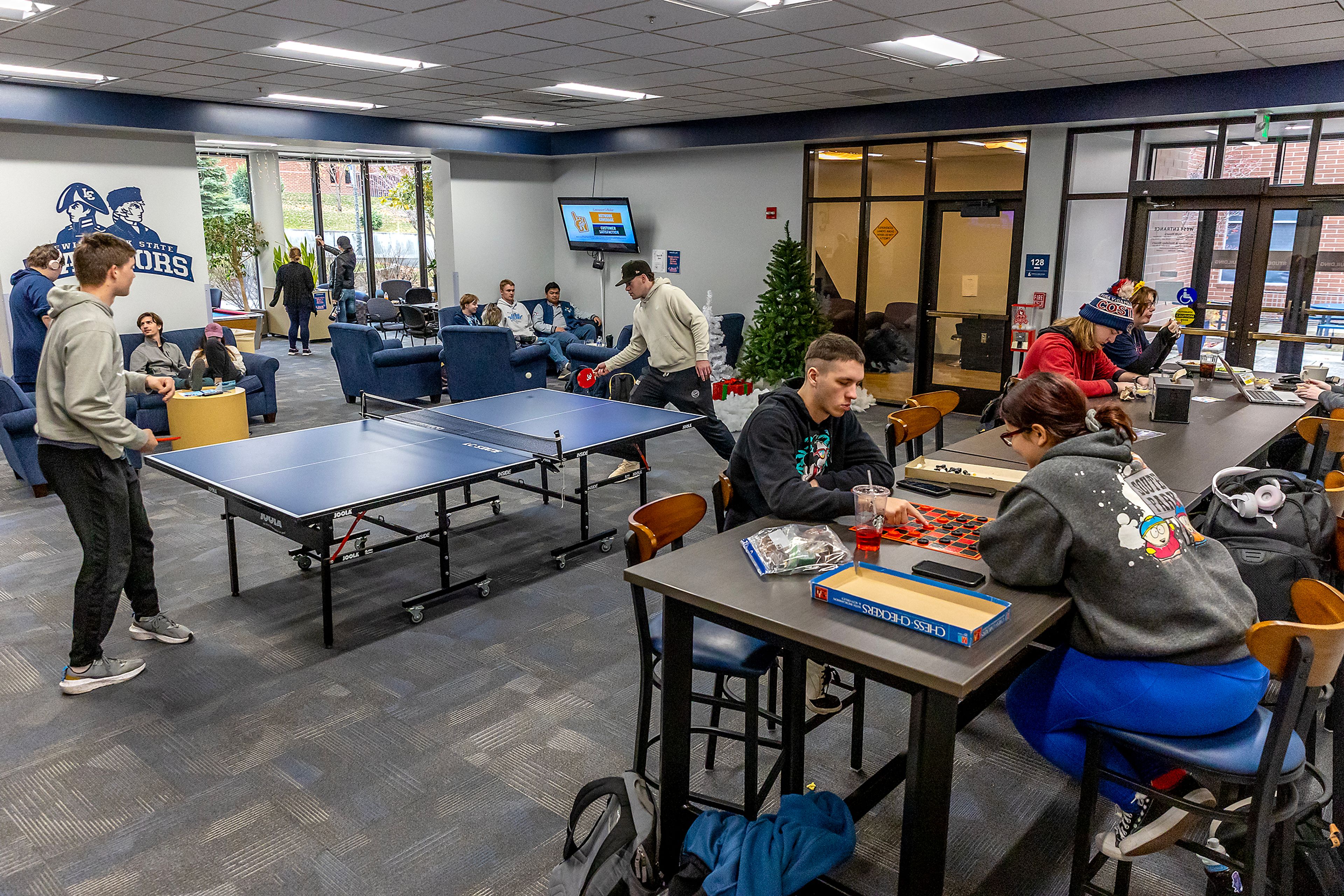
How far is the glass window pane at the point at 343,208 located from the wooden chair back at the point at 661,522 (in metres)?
14.2

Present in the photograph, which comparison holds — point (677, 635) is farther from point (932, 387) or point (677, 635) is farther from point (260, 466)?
point (932, 387)

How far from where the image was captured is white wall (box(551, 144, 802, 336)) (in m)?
10.3

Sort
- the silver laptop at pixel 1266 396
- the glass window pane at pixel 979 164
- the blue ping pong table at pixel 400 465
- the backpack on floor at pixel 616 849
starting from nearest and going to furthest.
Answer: the backpack on floor at pixel 616 849, the blue ping pong table at pixel 400 465, the silver laptop at pixel 1266 396, the glass window pane at pixel 979 164

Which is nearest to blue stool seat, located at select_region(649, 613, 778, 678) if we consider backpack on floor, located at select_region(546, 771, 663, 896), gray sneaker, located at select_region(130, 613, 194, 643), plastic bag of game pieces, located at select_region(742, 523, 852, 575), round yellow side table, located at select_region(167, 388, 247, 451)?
plastic bag of game pieces, located at select_region(742, 523, 852, 575)

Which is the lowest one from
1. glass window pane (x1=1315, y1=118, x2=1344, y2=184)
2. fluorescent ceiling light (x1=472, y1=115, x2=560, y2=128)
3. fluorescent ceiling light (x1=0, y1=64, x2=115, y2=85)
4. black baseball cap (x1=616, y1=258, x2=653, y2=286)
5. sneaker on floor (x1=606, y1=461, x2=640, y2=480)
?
sneaker on floor (x1=606, y1=461, x2=640, y2=480)

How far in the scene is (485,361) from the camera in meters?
8.91

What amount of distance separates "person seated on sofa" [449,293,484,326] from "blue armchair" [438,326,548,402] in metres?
1.66

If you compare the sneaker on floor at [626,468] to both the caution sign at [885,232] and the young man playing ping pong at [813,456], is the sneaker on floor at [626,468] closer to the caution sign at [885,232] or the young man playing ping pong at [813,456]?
the young man playing ping pong at [813,456]

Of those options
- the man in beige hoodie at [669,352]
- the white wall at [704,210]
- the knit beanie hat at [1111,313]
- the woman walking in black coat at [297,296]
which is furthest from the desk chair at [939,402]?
the woman walking in black coat at [297,296]

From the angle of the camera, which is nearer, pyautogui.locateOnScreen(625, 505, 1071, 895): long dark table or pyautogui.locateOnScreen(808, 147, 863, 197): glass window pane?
pyautogui.locateOnScreen(625, 505, 1071, 895): long dark table

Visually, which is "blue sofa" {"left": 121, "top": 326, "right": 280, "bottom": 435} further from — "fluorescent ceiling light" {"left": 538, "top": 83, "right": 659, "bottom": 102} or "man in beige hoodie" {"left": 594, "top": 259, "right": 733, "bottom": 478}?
"man in beige hoodie" {"left": 594, "top": 259, "right": 733, "bottom": 478}

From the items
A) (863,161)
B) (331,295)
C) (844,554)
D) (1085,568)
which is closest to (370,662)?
(844,554)

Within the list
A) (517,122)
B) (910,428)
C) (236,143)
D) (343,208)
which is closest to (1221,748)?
(910,428)

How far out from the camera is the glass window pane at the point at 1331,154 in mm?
7004
